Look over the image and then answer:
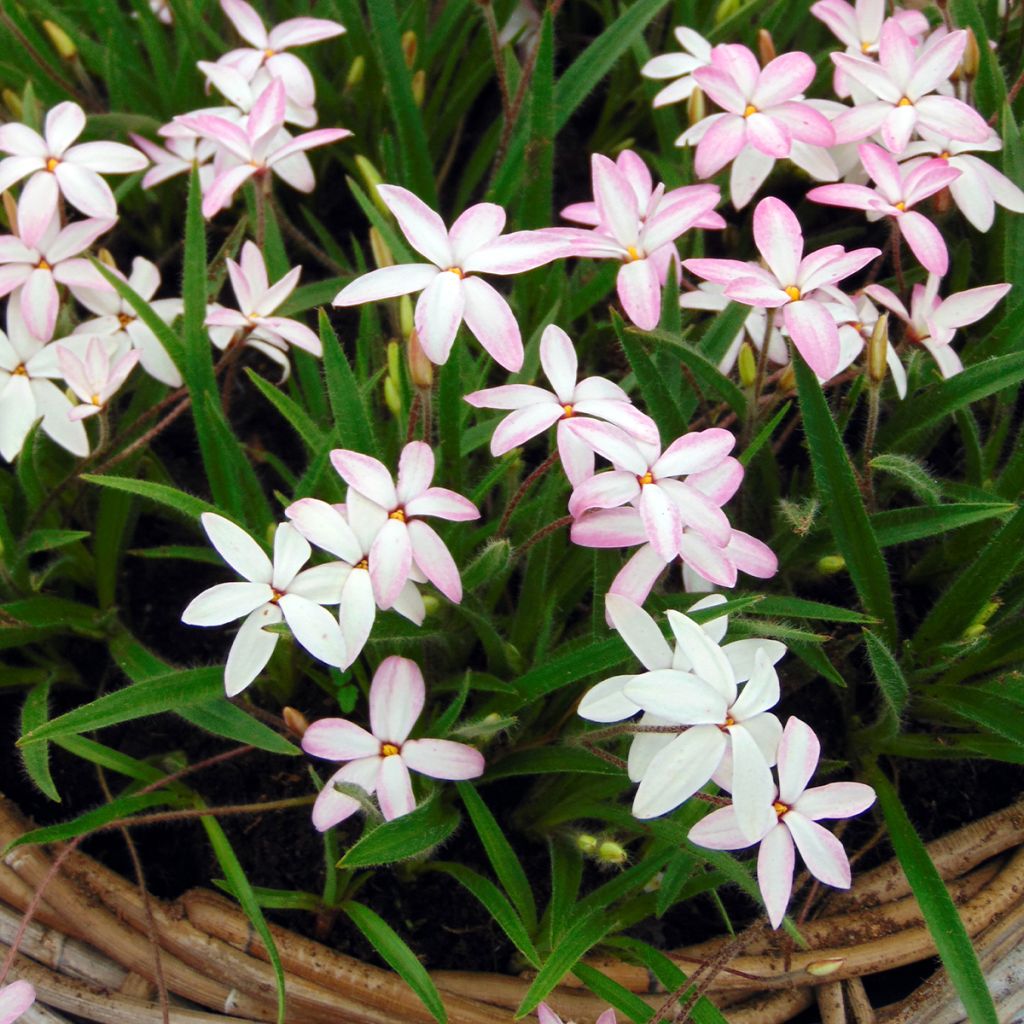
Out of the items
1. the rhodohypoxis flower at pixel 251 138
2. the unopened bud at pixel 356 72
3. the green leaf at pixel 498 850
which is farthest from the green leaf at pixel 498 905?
the unopened bud at pixel 356 72

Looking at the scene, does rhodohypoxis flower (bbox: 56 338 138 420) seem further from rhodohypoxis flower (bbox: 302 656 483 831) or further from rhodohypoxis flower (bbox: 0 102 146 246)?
rhodohypoxis flower (bbox: 302 656 483 831)

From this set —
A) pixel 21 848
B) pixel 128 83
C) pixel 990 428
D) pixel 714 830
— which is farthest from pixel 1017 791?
pixel 128 83

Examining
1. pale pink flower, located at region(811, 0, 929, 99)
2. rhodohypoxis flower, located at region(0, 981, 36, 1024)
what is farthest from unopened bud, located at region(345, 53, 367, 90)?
rhodohypoxis flower, located at region(0, 981, 36, 1024)

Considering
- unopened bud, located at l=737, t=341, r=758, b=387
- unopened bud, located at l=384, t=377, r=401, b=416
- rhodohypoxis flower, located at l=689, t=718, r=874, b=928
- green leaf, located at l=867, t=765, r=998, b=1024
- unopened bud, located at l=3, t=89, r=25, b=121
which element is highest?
unopened bud, located at l=3, t=89, r=25, b=121

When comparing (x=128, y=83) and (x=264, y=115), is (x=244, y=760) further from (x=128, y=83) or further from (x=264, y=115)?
(x=128, y=83)

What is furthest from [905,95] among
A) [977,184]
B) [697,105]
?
[697,105]

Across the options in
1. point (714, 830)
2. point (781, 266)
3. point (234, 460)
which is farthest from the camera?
point (234, 460)

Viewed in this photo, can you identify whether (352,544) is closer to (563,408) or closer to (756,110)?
(563,408)
